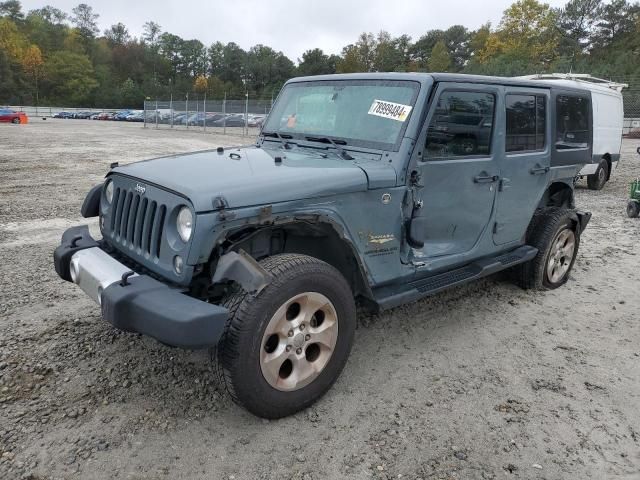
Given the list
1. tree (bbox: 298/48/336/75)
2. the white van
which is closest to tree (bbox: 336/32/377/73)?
tree (bbox: 298/48/336/75)

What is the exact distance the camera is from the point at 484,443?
287 cm

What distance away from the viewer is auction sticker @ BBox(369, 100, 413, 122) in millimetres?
3576

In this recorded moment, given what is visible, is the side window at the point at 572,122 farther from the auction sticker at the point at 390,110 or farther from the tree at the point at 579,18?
the tree at the point at 579,18

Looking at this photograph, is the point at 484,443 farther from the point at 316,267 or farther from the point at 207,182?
the point at 207,182

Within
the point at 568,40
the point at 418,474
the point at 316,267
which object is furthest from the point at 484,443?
the point at 568,40

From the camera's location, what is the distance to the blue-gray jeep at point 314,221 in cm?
273

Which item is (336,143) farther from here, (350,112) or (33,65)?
(33,65)

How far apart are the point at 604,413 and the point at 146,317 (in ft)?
9.15

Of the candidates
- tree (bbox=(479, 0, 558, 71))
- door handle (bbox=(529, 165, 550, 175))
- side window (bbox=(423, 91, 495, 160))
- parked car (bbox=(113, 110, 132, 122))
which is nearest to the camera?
side window (bbox=(423, 91, 495, 160))

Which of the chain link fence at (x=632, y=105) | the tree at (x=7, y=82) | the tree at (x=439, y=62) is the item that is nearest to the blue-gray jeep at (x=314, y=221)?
the chain link fence at (x=632, y=105)

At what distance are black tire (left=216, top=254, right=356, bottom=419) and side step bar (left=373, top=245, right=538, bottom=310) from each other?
1.59 ft

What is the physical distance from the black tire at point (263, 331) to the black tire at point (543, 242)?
8.95ft

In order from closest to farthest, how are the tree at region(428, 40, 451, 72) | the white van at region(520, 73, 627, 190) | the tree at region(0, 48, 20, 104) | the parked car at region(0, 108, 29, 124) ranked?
the white van at region(520, 73, 627, 190) → the parked car at region(0, 108, 29, 124) → the tree at region(428, 40, 451, 72) → the tree at region(0, 48, 20, 104)

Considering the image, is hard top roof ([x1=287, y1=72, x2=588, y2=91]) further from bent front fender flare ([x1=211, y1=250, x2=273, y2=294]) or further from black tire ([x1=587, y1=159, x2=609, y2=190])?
black tire ([x1=587, y1=159, x2=609, y2=190])
